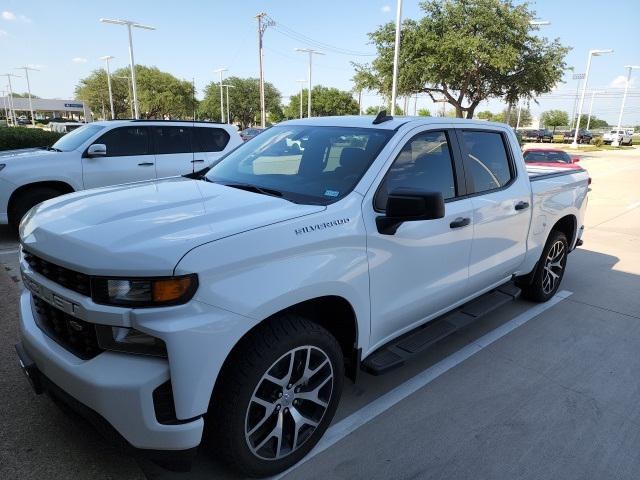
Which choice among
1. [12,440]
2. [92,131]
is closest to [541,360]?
[12,440]

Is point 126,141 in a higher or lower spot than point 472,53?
lower

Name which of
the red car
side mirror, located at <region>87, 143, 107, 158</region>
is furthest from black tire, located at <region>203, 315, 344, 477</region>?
the red car

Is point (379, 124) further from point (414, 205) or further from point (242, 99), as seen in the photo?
point (242, 99)

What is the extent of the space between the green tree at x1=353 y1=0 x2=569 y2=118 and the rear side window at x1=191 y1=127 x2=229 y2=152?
18522 millimetres

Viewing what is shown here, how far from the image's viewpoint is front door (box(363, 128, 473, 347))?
2.79 meters

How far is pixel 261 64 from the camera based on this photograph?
3538cm

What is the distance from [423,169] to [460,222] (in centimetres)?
46

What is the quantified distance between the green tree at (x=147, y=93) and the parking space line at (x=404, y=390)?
200 ft

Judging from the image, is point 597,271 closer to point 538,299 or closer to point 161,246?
point 538,299

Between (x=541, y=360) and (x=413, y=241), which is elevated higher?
(x=413, y=241)

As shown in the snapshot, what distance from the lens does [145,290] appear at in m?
1.96

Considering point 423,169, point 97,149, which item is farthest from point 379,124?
point 97,149

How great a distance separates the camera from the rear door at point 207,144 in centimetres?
834

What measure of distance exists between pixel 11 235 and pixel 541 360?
25.0ft
